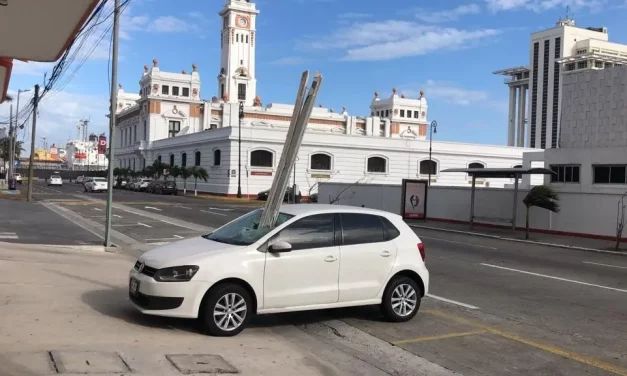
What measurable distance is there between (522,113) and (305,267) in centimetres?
13761

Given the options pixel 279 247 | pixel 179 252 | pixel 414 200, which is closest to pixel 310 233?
pixel 279 247

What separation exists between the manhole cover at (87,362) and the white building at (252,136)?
4874 cm

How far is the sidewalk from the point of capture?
837 inches

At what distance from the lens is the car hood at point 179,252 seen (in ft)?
23.2

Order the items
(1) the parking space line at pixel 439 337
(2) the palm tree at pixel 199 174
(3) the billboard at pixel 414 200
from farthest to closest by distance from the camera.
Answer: (2) the palm tree at pixel 199 174
(3) the billboard at pixel 414 200
(1) the parking space line at pixel 439 337

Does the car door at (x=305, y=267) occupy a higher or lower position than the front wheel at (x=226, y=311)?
higher

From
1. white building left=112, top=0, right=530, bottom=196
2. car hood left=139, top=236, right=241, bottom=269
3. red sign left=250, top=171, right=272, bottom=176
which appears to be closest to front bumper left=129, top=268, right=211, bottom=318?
car hood left=139, top=236, right=241, bottom=269

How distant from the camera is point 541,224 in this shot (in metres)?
26.9

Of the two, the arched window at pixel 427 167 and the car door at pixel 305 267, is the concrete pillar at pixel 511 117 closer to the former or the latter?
the arched window at pixel 427 167

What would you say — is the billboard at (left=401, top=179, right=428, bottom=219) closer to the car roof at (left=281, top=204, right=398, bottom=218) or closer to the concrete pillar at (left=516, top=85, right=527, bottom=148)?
the car roof at (left=281, top=204, right=398, bottom=218)

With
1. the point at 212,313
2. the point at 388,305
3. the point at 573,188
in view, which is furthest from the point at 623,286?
the point at 573,188

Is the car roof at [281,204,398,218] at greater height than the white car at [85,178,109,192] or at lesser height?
greater

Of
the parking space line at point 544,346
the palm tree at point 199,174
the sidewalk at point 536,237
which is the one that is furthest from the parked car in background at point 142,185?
the parking space line at point 544,346

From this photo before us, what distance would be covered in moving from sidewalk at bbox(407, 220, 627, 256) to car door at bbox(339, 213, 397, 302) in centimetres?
1463
